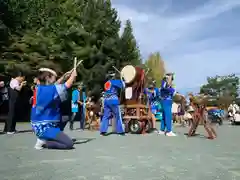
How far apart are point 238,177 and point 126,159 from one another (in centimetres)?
184

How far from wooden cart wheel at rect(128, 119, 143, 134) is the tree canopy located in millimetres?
13317

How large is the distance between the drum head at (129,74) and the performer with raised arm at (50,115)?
4.73m

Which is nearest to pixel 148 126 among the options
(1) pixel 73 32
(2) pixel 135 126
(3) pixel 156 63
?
(2) pixel 135 126

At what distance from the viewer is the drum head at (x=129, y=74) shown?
37.8 ft

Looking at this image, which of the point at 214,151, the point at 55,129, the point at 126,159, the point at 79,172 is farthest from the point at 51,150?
the point at 214,151

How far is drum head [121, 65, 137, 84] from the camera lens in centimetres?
1151

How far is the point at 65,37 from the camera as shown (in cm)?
3206

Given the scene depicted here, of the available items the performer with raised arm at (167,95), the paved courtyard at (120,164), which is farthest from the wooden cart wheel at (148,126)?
the paved courtyard at (120,164)

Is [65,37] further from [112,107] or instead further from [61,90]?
[61,90]

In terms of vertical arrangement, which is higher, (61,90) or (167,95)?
(167,95)

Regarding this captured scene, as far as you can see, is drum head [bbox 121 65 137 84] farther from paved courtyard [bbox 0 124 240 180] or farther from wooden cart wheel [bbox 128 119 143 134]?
paved courtyard [bbox 0 124 240 180]

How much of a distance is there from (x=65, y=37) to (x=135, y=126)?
2214 cm

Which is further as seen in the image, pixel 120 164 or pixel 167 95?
pixel 167 95

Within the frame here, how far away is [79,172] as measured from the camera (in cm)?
456
